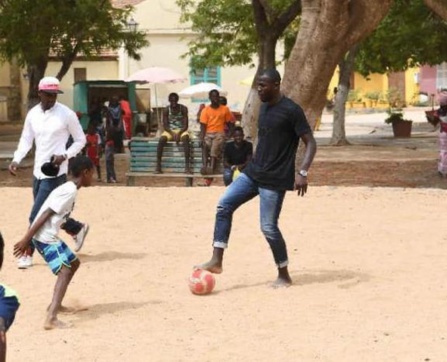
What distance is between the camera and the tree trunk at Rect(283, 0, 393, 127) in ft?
53.2

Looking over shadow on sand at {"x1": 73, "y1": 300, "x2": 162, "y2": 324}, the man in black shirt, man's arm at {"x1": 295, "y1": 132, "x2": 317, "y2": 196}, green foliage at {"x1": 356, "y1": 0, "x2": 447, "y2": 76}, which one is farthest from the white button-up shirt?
green foliage at {"x1": 356, "y1": 0, "x2": 447, "y2": 76}

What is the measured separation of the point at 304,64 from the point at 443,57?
608 inches

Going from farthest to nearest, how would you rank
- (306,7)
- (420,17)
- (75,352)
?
1. (420,17)
2. (306,7)
3. (75,352)

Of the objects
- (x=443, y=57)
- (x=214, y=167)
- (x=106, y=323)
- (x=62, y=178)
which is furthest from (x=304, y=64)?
(x=443, y=57)

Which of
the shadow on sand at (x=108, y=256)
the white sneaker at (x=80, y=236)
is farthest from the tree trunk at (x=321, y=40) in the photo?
the white sneaker at (x=80, y=236)

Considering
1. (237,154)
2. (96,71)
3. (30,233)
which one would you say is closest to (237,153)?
(237,154)

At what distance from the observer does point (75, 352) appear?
20.7 ft

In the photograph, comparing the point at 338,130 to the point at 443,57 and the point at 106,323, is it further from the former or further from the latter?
the point at 106,323

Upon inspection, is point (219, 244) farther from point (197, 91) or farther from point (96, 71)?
point (96, 71)

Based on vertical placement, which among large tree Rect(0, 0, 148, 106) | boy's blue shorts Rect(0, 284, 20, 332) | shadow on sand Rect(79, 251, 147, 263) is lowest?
shadow on sand Rect(79, 251, 147, 263)

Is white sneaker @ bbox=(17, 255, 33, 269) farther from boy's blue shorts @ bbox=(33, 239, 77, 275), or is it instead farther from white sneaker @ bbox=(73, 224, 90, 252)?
boy's blue shorts @ bbox=(33, 239, 77, 275)

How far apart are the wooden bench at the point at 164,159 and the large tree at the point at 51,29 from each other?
21.2ft

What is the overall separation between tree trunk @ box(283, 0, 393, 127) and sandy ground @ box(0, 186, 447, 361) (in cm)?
399

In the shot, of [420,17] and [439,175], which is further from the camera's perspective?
[420,17]
